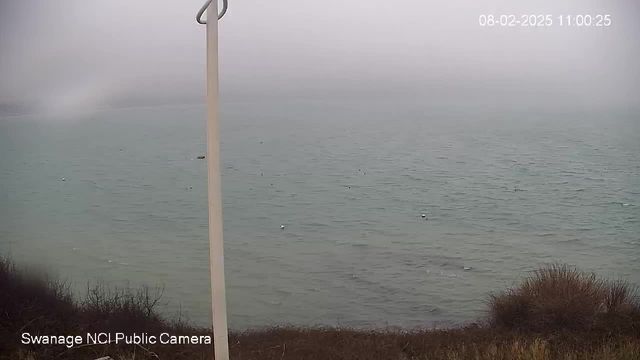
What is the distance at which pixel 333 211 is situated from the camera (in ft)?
13.6

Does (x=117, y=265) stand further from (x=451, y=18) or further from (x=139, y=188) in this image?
(x=451, y=18)

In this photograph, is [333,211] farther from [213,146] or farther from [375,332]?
[213,146]

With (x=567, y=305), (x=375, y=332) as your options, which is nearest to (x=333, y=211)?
(x=375, y=332)

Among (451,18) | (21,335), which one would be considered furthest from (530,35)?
(21,335)

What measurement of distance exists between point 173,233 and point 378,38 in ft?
5.45

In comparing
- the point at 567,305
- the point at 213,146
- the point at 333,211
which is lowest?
the point at 567,305

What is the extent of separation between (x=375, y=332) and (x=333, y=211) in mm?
755

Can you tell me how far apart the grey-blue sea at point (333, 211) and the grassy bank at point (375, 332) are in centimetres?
9

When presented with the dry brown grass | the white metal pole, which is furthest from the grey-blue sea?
the white metal pole

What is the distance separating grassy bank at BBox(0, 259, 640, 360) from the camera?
13.1 ft

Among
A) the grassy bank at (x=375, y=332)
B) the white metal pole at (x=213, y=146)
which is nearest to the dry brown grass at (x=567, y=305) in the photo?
the grassy bank at (x=375, y=332)

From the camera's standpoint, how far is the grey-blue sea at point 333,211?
13.5ft

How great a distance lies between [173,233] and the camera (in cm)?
413

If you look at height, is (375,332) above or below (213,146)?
below
